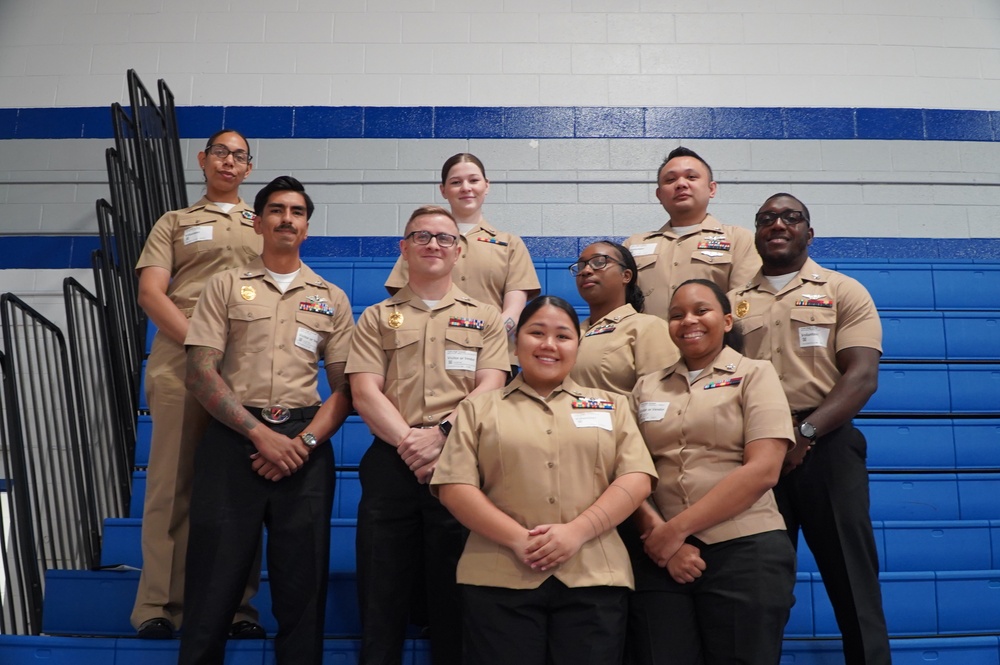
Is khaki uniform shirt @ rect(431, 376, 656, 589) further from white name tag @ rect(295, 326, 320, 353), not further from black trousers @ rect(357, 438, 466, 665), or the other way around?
white name tag @ rect(295, 326, 320, 353)

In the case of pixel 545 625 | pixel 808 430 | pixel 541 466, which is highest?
pixel 808 430

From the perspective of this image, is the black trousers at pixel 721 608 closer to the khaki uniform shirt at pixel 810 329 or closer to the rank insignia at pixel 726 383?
the rank insignia at pixel 726 383

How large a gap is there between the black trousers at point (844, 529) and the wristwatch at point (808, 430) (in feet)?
0.23

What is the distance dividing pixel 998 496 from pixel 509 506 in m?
2.61

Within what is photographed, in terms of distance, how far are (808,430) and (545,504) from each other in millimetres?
813

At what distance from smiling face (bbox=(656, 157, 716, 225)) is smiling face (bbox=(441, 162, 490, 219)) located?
71 cm

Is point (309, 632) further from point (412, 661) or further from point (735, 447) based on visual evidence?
point (735, 447)

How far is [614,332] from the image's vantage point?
2936 mm

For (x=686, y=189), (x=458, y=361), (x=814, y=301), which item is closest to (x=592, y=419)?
(x=458, y=361)

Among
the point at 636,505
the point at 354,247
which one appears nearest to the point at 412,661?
the point at 636,505

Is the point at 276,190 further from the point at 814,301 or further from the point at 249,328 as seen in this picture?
→ the point at 814,301

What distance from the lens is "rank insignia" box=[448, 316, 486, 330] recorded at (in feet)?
9.37

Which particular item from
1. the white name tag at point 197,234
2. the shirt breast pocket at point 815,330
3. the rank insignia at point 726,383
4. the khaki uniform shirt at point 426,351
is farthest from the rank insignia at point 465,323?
the white name tag at point 197,234

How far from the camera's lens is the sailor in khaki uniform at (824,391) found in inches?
100
